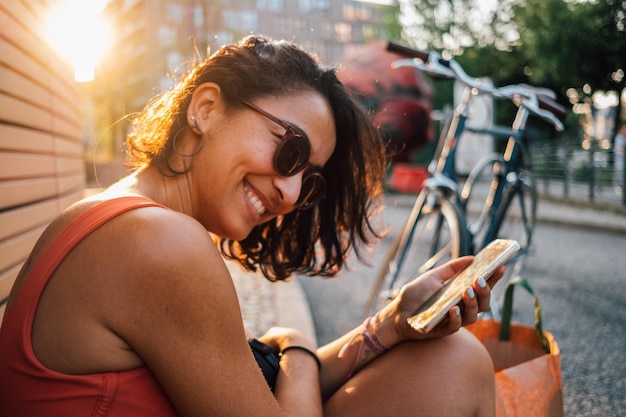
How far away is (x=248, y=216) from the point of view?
1.57 m

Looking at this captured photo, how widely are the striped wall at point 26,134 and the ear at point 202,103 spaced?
1.10 m

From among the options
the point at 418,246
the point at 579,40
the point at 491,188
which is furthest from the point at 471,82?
the point at 579,40

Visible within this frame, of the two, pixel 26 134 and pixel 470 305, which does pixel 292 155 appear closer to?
pixel 470 305

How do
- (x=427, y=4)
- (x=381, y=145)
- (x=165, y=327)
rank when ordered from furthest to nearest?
(x=427, y=4) → (x=381, y=145) → (x=165, y=327)

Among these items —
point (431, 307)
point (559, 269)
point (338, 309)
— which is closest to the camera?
point (431, 307)

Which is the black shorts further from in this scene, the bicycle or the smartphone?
the bicycle

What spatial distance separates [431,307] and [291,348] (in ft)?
1.61

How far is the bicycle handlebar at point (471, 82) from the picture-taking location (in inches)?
133

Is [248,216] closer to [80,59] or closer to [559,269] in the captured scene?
[80,59]

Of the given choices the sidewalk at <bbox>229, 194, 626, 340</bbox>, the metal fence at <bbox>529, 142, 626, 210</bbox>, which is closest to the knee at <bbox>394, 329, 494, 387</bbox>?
the sidewalk at <bbox>229, 194, 626, 340</bbox>

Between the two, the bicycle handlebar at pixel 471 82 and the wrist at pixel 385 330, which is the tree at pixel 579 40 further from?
the wrist at pixel 385 330

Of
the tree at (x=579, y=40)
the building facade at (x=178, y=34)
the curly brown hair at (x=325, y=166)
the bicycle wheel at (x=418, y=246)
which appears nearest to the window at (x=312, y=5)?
the building facade at (x=178, y=34)

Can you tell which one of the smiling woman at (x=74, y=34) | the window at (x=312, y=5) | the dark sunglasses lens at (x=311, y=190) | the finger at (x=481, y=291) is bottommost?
the finger at (x=481, y=291)

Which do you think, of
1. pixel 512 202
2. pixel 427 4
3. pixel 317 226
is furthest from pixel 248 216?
pixel 427 4
